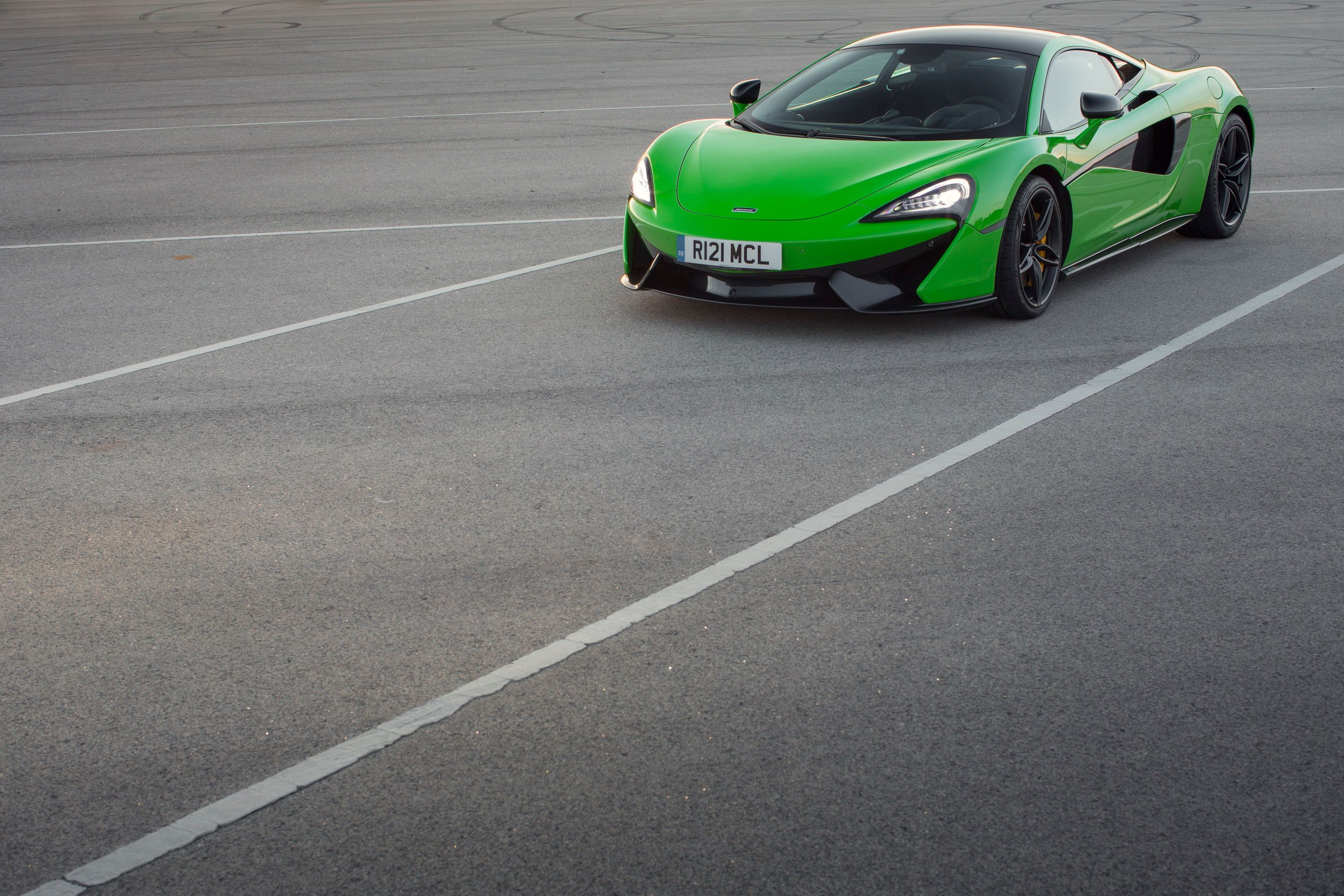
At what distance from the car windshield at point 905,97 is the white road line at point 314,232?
1924 millimetres

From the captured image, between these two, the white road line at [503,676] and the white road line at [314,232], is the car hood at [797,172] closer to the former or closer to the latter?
the white road line at [503,676]

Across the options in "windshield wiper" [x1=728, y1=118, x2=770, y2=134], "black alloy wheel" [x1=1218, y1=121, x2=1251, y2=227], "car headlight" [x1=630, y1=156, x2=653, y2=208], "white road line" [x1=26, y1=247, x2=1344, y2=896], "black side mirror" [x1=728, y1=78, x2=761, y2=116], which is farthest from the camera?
"black alloy wheel" [x1=1218, y1=121, x2=1251, y2=227]

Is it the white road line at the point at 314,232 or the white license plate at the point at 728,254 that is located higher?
the white license plate at the point at 728,254

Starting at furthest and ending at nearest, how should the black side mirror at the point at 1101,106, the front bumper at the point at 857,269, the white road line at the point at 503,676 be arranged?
the black side mirror at the point at 1101,106, the front bumper at the point at 857,269, the white road line at the point at 503,676

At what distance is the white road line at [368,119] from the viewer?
1366 cm

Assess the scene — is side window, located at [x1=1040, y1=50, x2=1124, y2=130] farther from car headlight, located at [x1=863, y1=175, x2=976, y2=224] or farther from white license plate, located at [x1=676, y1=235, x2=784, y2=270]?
white license plate, located at [x1=676, y1=235, x2=784, y2=270]

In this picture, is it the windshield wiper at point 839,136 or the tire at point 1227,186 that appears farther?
the tire at point 1227,186

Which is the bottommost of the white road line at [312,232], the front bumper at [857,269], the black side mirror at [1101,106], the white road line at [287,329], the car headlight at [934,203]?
the white road line at [287,329]

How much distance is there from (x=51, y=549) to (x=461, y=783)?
2.06 metres

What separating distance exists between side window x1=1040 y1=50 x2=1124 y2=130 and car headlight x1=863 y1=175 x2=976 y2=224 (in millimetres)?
943

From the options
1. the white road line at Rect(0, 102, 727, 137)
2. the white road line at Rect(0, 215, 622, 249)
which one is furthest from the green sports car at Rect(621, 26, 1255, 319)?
the white road line at Rect(0, 102, 727, 137)

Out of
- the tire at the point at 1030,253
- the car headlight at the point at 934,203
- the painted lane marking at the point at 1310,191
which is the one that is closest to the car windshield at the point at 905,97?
the tire at the point at 1030,253

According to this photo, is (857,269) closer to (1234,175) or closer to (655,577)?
(655,577)

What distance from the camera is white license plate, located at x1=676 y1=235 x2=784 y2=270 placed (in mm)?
6270
